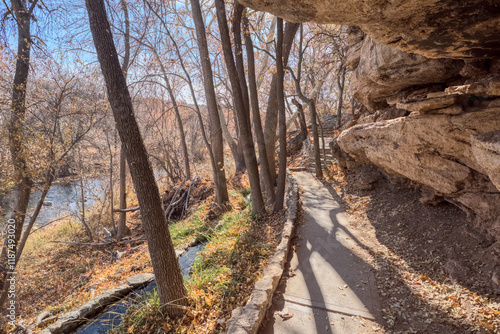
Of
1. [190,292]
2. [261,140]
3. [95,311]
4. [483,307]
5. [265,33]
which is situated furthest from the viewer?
[265,33]

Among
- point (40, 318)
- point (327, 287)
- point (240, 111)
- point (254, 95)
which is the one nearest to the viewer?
point (327, 287)

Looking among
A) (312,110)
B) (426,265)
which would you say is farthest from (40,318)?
(312,110)

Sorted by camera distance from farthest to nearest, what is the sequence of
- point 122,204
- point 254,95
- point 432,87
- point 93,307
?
point 122,204 < point 254,95 < point 93,307 < point 432,87

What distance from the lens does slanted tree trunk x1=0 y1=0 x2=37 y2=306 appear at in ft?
18.8

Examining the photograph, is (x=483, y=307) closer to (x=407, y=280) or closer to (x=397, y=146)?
(x=407, y=280)

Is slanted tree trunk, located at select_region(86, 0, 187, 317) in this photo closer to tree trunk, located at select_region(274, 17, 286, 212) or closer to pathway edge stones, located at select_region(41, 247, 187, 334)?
pathway edge stones, located at select_region(41, 247, 187, 334)

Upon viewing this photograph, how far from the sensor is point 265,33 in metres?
11.1

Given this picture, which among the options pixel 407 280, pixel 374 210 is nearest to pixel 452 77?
pixel 374 210

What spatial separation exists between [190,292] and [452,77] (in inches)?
234

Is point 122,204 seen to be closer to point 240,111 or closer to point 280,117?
point 240,111

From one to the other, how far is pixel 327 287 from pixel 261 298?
1.21 m

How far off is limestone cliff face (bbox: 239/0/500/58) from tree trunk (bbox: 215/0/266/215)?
3383mm

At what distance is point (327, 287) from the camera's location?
3939 millimetres

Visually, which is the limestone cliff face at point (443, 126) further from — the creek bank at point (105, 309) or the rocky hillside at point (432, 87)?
the creek bank at point (105, 309)
